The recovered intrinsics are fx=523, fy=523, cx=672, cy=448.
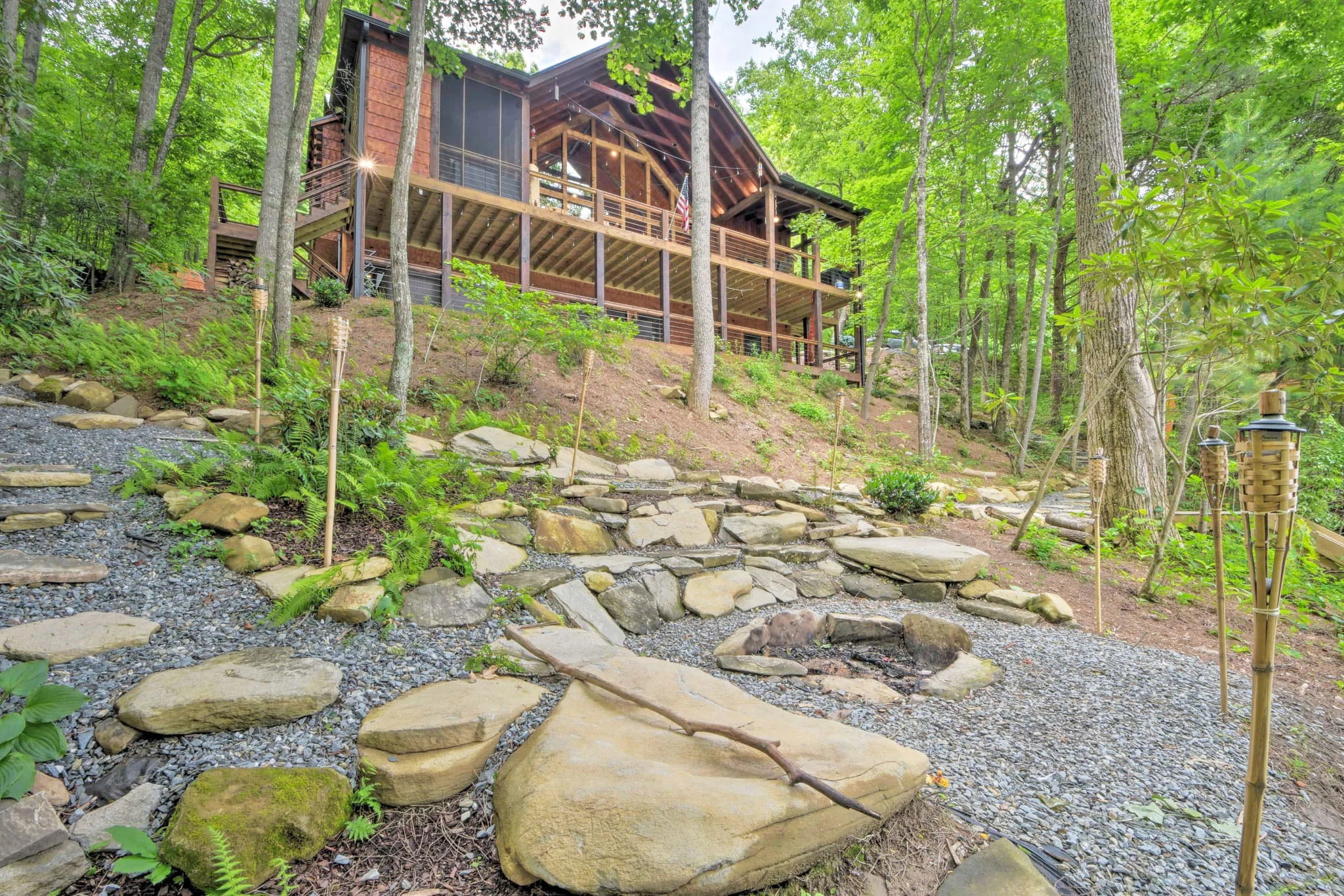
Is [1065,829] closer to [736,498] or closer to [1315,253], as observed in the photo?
[1315,253]

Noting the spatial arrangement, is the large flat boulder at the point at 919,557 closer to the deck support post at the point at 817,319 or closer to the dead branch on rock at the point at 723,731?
the dead branch on rock at the point at 723,731

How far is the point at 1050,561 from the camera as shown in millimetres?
5148

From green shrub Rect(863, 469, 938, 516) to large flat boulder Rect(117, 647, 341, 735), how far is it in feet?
18.7

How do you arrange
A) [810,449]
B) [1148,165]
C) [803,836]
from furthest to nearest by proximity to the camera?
[1148,165], [810,449], [803,836]

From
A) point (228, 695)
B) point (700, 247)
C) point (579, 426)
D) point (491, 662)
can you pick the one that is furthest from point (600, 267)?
point (228, 695)

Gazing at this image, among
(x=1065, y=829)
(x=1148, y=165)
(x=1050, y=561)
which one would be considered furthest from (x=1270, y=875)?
(x=1148, y=165)

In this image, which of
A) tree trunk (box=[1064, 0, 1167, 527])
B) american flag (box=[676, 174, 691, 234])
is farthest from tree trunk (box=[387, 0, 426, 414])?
american flag (box=[676, 174, 691, 234])

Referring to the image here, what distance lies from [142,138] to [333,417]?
1116cm

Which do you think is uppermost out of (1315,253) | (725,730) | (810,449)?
(1315,253)

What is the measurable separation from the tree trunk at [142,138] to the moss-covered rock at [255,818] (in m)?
10.3

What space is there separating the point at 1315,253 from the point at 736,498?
4544mm

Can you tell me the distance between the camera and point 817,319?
16.1 metres

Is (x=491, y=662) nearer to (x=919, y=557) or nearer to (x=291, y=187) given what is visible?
(x=919, y=557)

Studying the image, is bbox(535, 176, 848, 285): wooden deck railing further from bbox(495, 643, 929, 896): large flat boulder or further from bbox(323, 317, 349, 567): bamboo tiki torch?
bbox(495, 643, 929, 896): large flat boulder
